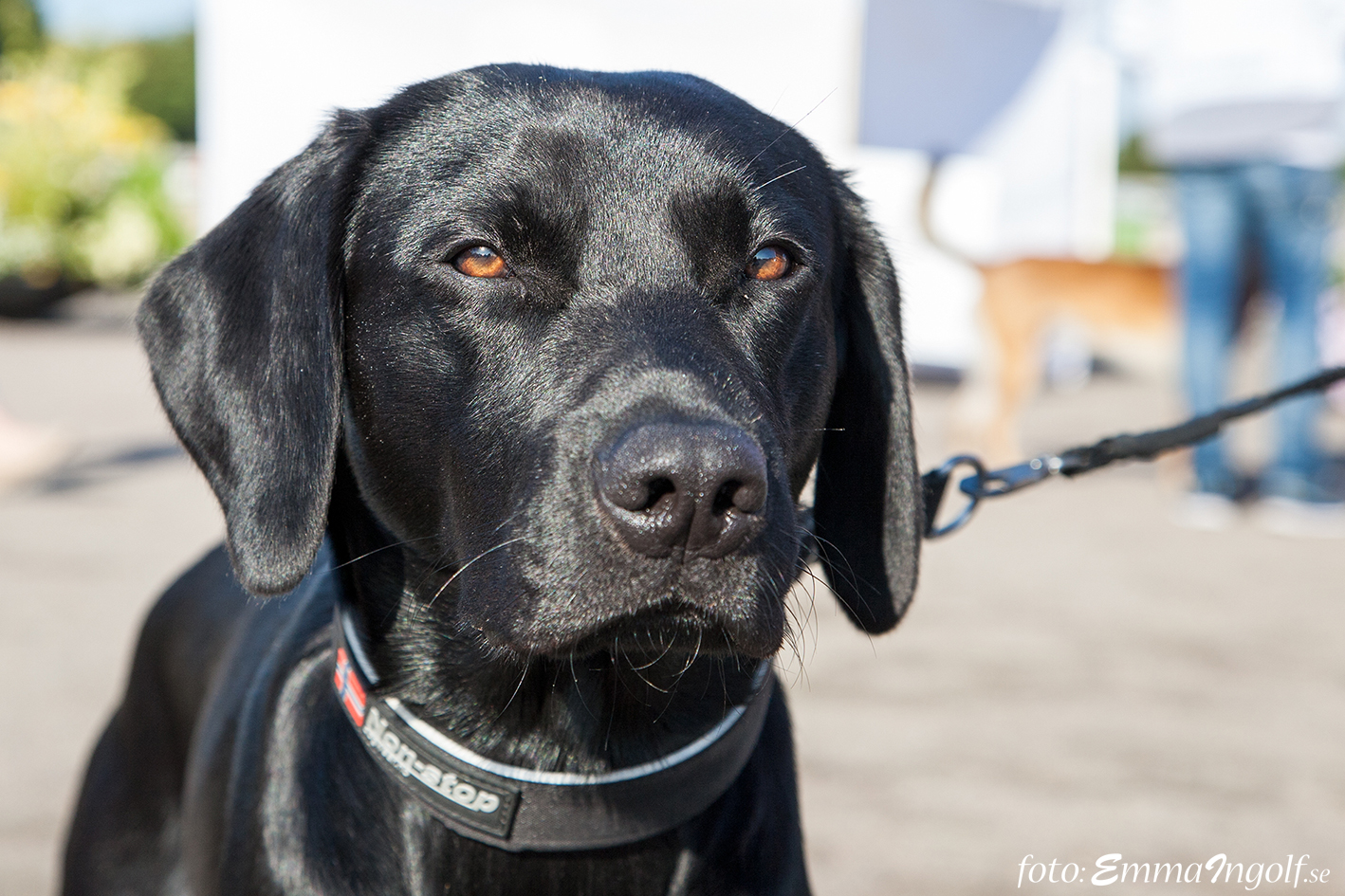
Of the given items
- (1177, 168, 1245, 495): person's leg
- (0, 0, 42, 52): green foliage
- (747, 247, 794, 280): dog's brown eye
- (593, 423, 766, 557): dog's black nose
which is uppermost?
(0, 0, 42, 52): green foliage

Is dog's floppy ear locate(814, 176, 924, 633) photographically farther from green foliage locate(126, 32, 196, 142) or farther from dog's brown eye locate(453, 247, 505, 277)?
green foliage locate(126, 32, 196, 142)

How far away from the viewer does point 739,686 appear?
1.87m

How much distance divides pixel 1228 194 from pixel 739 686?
218 inches

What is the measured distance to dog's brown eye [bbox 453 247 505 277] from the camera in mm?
1768

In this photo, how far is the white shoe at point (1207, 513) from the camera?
6.84m

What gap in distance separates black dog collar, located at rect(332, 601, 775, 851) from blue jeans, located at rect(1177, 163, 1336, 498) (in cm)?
545

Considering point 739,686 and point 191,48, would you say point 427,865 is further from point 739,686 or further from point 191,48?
point 191,48

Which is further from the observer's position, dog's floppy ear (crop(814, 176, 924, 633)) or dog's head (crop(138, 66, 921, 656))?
dog's floppy ear (crop(814, 176, 924, 633))

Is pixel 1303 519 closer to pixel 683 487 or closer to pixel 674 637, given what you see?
pixel 674 637

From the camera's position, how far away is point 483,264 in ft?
5.81

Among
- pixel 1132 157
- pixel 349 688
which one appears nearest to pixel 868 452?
pixel 349 688

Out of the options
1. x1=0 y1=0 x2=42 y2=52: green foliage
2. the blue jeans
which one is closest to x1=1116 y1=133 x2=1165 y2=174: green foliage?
x1=0 y1=0 x2=42 y2=52: green foliage

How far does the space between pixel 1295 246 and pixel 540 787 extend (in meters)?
5.83

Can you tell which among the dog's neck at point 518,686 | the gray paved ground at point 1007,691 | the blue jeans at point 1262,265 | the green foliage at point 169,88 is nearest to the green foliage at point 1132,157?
the green foliage at point 169,88
